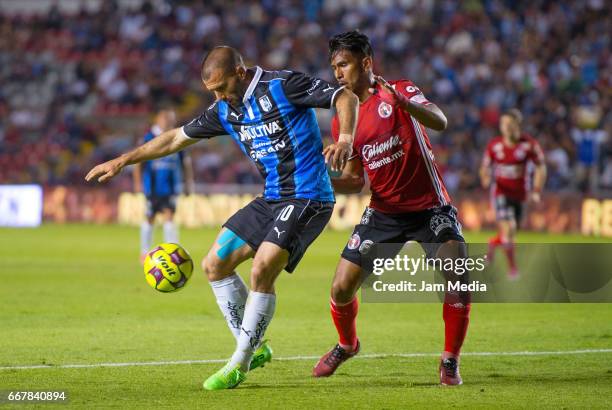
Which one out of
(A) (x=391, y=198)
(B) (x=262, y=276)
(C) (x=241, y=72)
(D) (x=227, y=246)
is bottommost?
(B) (x=262, y=276)

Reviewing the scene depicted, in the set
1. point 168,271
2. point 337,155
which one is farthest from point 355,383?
point 337,155

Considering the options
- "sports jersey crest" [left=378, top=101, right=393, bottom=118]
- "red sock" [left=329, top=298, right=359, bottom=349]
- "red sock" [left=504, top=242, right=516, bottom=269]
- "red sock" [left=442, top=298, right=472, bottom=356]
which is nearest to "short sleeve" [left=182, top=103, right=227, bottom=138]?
"sports jersey crest" [left=378, top=101, right=393, bottom=118]

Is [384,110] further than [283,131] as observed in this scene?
Yes

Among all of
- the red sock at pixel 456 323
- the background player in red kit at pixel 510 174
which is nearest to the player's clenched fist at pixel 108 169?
the red sock at pixel 456 323

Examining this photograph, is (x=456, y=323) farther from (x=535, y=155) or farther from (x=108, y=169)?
(x=535, y=155)

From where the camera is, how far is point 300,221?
7.24 meters

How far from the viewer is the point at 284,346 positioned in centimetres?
924

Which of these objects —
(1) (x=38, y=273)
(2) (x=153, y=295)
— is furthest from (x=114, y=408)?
(1) (x=38, y=273)

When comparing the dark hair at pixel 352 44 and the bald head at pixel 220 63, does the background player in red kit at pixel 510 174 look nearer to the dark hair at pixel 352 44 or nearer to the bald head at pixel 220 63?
the dark hair at pixel 352 44

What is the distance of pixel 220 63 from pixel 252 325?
1.76 m

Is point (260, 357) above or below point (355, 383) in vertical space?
above

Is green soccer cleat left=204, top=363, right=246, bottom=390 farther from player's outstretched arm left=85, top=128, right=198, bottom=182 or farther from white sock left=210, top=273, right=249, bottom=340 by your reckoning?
player's outstretched arm left=85, top=128, right=198, bottom=182

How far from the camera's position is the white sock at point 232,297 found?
750 centimetres

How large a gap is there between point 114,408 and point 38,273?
1009 cm
